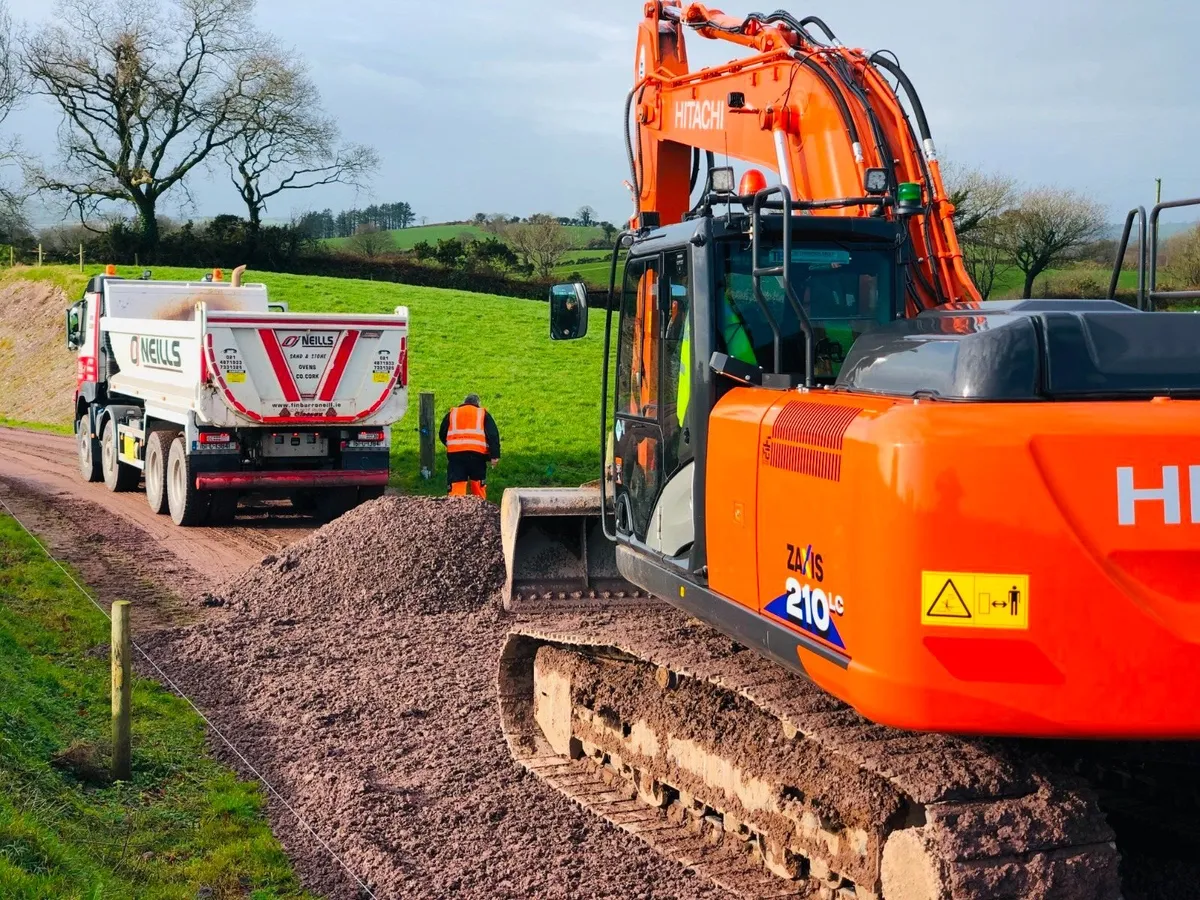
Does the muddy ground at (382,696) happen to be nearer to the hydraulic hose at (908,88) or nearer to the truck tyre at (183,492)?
the truck tyre at (183,492)

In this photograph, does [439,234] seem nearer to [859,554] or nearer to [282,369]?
[282,369]

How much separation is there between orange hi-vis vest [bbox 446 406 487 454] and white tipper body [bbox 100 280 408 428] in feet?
2.52

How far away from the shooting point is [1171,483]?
4031 millimetres

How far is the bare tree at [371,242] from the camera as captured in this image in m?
59.8

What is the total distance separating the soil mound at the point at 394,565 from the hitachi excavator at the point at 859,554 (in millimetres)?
3230

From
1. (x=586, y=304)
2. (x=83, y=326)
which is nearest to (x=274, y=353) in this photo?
(x=83, y=326)

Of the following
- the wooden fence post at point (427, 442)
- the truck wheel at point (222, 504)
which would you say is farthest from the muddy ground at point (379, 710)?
the wooden fence post at point (427, 442)

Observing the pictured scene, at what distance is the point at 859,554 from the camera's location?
13.9ft

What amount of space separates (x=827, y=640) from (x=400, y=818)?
3.01 meters

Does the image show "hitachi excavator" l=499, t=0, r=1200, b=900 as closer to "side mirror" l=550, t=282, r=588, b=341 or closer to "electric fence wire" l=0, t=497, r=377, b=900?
"side mirror" l=550, t=282, r=588, b=341

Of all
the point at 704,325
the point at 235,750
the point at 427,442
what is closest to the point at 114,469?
the point at 427,442

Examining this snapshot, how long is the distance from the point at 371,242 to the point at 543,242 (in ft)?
30.7

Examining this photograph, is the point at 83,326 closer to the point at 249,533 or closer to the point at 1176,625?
the point at 249,533

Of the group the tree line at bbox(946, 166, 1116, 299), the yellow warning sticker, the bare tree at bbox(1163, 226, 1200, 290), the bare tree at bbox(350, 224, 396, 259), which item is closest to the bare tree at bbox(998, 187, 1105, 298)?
the tree line at bbox(946, 166, 1116, 299)
